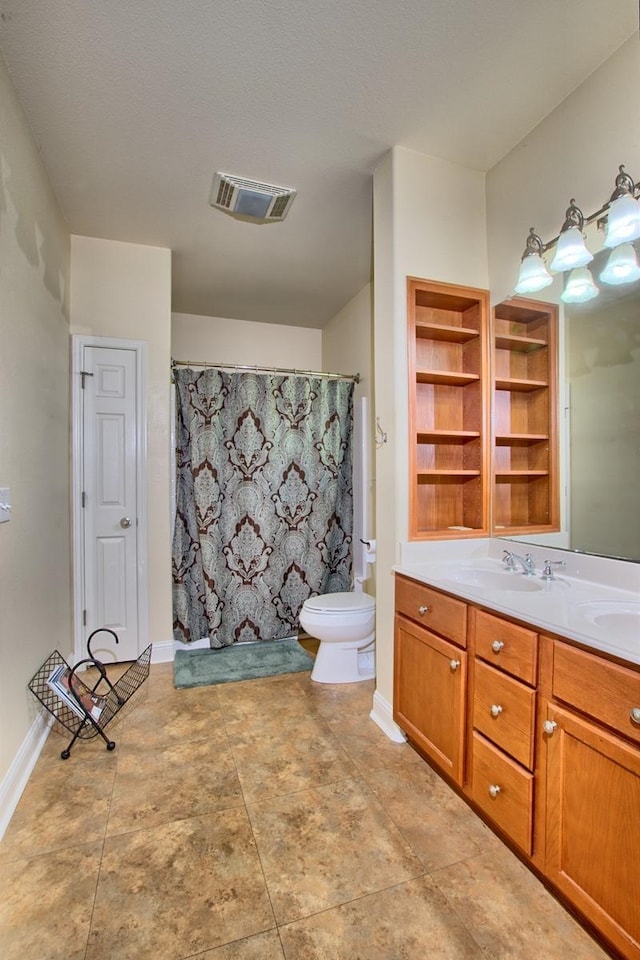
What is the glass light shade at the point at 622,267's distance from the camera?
1.51m

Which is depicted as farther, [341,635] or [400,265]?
[341,635]

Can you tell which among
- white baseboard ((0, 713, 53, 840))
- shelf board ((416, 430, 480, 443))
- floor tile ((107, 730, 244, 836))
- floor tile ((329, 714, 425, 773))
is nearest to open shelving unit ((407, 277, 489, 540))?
shelf board ((416, 430, 480, 443))

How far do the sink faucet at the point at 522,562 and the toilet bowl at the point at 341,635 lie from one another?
914 millimetres

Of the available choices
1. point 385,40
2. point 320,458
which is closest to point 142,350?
point 320,458

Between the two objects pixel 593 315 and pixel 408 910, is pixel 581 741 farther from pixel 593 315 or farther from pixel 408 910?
pixel 593 315

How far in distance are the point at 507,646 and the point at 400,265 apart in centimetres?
162

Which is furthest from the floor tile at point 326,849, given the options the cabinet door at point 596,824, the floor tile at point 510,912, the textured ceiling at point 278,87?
the textured ceiling at point 278,87

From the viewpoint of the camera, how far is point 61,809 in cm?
159

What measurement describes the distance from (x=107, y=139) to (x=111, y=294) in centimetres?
97

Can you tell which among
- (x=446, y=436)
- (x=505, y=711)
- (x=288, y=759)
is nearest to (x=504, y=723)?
(x=505, y=711)

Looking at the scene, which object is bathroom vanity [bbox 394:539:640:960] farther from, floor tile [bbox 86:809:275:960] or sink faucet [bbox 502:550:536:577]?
floor tile [bbox 86:809:275:960]

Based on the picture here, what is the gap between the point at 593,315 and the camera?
1688 millimetres

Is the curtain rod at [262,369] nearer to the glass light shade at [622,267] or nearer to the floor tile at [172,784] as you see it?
the glass light shade at [622,267]

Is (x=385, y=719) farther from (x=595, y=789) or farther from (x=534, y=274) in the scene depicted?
(x=534, y=274)
